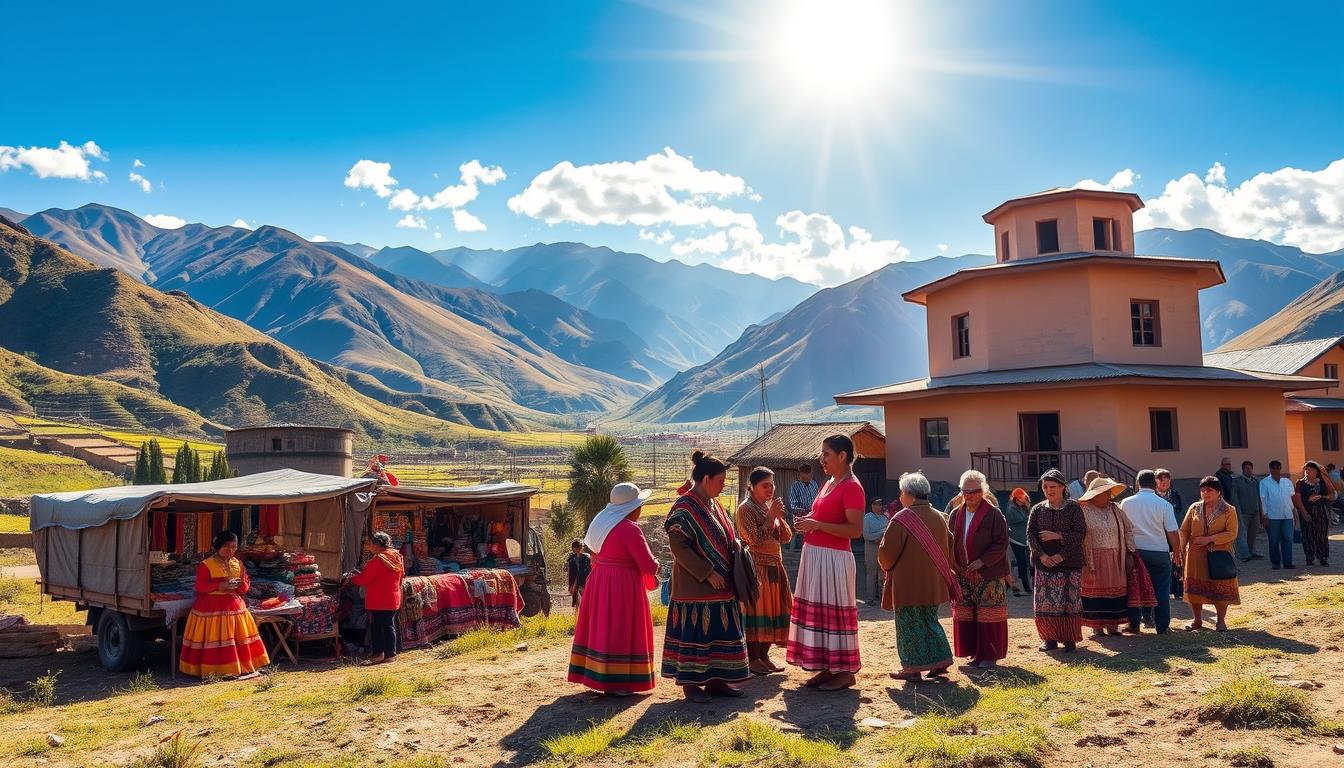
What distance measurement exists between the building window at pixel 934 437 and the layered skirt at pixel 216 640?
19519 mm

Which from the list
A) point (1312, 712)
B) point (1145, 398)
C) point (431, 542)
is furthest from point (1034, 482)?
point (1312, 712)

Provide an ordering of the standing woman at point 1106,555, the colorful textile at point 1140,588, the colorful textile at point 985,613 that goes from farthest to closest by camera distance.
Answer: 1. the colorful textile at point 1140,588
2. the standing woman at point 1106,555
3. the colorful textile at point 985,613

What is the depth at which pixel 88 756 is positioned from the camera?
6.73 meters

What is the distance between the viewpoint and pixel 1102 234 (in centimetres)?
2594

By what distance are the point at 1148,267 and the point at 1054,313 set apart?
277 cm

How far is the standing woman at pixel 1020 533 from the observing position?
45.1 ft

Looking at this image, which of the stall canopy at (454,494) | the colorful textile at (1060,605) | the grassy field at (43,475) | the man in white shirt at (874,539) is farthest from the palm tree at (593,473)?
the grassy field at (43,475)

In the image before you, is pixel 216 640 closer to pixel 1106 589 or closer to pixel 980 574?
pixel 980 574

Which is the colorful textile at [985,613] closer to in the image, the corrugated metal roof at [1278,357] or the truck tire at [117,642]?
the truck tire at [117,642]

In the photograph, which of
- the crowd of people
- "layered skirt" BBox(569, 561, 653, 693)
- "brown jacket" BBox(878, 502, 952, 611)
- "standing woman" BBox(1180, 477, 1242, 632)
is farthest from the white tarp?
"standing woman" BBox(1180, 477, 1242, 632)

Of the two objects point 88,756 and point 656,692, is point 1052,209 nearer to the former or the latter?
point 656,692

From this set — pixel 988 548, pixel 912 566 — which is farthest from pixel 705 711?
pixel 988 548

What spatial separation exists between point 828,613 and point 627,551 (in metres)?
1.82

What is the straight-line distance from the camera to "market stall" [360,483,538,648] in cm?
1307
